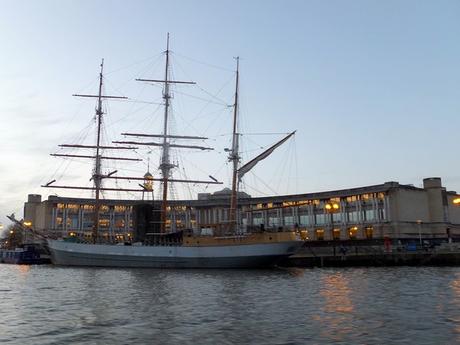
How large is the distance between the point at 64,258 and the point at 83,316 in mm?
55088

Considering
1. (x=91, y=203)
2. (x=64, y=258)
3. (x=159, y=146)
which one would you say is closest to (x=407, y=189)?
(x=159, y=146)

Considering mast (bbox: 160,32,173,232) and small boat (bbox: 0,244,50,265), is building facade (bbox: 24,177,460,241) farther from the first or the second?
mast (bbox: 160,32,173,232)

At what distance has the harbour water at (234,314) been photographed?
737 inches

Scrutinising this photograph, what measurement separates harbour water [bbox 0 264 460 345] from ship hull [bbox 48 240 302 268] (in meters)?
23.9

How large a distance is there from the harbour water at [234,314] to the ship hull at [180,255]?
23.9 m

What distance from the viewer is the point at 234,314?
79.8ft

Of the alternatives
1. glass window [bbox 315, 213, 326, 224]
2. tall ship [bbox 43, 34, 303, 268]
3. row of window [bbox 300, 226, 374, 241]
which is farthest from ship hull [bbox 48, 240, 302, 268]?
glass window [bbox 315, 213, 326, 224]

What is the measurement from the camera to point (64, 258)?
248ft

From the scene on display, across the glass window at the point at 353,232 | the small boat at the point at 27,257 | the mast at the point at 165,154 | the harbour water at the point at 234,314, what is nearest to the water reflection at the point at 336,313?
the harbour water at the point at 234,314

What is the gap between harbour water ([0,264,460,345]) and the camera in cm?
1872

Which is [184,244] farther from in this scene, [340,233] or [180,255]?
[340,233]

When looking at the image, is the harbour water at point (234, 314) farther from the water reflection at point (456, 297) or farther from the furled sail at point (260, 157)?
the furled sail at point (260, 157)

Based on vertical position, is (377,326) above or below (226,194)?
below

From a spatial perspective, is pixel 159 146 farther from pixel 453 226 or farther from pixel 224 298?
pixel 453 226
